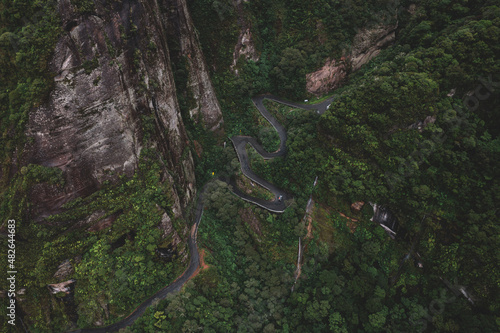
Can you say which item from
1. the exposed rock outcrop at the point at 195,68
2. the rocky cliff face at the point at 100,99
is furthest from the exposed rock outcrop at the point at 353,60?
the rocky cliff face at the point at 100,99

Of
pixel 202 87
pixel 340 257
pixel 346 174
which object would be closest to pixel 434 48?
pixel 346 174

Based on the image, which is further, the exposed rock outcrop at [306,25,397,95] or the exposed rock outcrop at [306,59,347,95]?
the exposed rock outcrop at [306,59,347,95]

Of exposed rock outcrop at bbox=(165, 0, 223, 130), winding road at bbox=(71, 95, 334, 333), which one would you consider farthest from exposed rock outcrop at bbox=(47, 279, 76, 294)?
exposed rock outcrop at bbox=(165, 0, 223, 130)

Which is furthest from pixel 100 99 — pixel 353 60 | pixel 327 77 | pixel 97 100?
pixel 353 60

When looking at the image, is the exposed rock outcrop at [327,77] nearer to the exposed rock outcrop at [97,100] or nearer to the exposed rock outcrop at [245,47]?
the exposed rock outcrop at [245,47]

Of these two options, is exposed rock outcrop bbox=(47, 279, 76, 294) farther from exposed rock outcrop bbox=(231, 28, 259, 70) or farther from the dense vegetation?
exposed rock outcrop bbox=(231, 28, 259, 70)

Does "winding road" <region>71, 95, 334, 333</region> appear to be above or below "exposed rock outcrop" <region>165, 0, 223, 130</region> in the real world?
below

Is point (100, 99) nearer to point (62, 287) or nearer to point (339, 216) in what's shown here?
point (62, 287)
